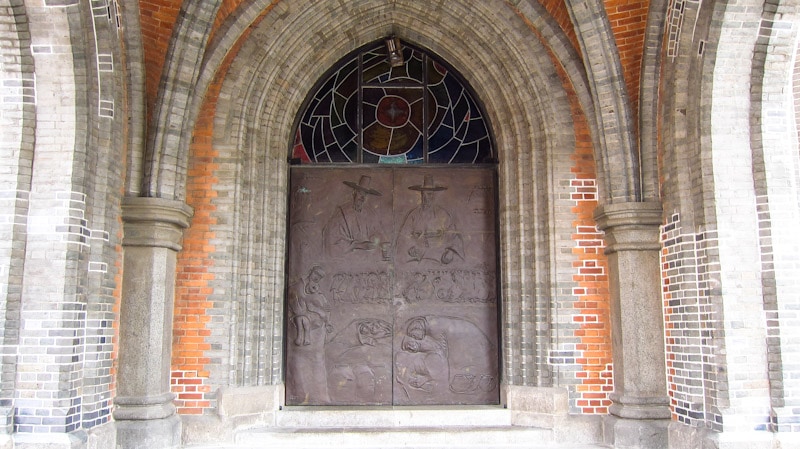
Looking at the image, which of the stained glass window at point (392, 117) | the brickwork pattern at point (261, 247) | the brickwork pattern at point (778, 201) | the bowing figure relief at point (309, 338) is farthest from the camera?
the stained glass window at point (392, 117)

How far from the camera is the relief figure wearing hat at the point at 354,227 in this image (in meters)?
7.04

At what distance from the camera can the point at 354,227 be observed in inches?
278

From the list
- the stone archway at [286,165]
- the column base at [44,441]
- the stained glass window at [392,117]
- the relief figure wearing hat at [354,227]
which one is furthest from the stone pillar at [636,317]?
the column base at [44,441]

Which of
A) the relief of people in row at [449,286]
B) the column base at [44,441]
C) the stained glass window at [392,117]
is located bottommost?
the column base at [44,441]

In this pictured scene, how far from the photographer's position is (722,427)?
201 inches

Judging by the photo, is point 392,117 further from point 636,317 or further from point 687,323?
point 687,323

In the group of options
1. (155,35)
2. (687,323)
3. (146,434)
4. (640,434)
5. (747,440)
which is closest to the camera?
(747,440)

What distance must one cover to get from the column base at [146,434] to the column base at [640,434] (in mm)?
3848

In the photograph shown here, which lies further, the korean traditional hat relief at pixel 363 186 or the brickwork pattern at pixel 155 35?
the korean traditional hat relief at pixel 363 186

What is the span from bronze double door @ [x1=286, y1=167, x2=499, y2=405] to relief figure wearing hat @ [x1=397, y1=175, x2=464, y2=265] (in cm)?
1

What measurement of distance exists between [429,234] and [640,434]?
2.79 metres

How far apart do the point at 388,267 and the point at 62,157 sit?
326 centimetres

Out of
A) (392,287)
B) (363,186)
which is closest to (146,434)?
(392,287)

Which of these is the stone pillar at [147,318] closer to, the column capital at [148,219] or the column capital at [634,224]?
the column capital at [148,219]
